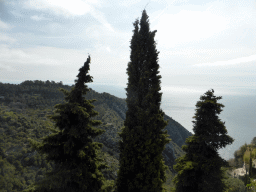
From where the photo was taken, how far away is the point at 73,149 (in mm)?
6223

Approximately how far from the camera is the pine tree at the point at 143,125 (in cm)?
805

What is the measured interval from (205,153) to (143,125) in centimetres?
413

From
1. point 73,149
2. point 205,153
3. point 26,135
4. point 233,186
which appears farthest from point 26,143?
point 233,186

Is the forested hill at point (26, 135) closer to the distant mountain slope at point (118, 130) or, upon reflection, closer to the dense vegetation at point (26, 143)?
the dense vegetation at point (26, 143)

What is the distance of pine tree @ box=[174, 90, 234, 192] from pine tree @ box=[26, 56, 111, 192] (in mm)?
5212

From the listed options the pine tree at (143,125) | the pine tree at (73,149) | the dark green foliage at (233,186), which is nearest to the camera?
the pine tree at (73,149)

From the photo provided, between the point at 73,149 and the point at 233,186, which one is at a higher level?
the point at 73,149

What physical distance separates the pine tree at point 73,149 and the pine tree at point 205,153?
17.1 ft

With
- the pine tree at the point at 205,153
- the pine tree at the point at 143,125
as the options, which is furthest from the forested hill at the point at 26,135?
the pine tree at the point at 205,153

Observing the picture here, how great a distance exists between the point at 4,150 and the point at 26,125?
5.96 m

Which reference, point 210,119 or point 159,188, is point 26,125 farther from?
point 210,119

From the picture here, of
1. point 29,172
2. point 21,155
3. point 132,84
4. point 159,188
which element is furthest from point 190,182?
point 21,155

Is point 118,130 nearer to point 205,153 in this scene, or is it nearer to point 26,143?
point 26,143

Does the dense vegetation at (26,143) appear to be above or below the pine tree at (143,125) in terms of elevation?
below
